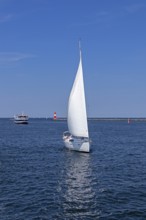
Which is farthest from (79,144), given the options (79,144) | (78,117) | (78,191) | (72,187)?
(78,191)

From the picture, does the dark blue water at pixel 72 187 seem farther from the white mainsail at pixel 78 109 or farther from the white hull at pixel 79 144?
the white mainsail at pixel 78 109

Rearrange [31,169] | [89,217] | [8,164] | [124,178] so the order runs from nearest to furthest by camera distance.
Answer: [89,217] → [124,178] → [31,169] → [8,164]

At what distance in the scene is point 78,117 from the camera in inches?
2356

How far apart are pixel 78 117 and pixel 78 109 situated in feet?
4.84

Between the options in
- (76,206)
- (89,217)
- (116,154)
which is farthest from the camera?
(116,154)

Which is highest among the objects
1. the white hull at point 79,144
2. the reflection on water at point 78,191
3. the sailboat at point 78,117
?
the sailboat at point 78,117

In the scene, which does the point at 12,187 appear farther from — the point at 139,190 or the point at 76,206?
the point at 139,190

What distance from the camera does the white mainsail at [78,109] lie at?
59.2 m

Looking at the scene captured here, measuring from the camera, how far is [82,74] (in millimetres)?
61281

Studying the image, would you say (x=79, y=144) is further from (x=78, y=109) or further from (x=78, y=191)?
(x=78, y=191)

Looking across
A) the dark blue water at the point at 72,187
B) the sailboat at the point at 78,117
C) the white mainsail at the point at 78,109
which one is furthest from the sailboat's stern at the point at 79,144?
the dark blue water at the point at 72,187

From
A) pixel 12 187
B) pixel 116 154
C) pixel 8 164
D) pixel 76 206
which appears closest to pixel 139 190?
pixel 76 206

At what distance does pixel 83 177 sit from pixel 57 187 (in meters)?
6.11

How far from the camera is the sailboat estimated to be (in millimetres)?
59062
